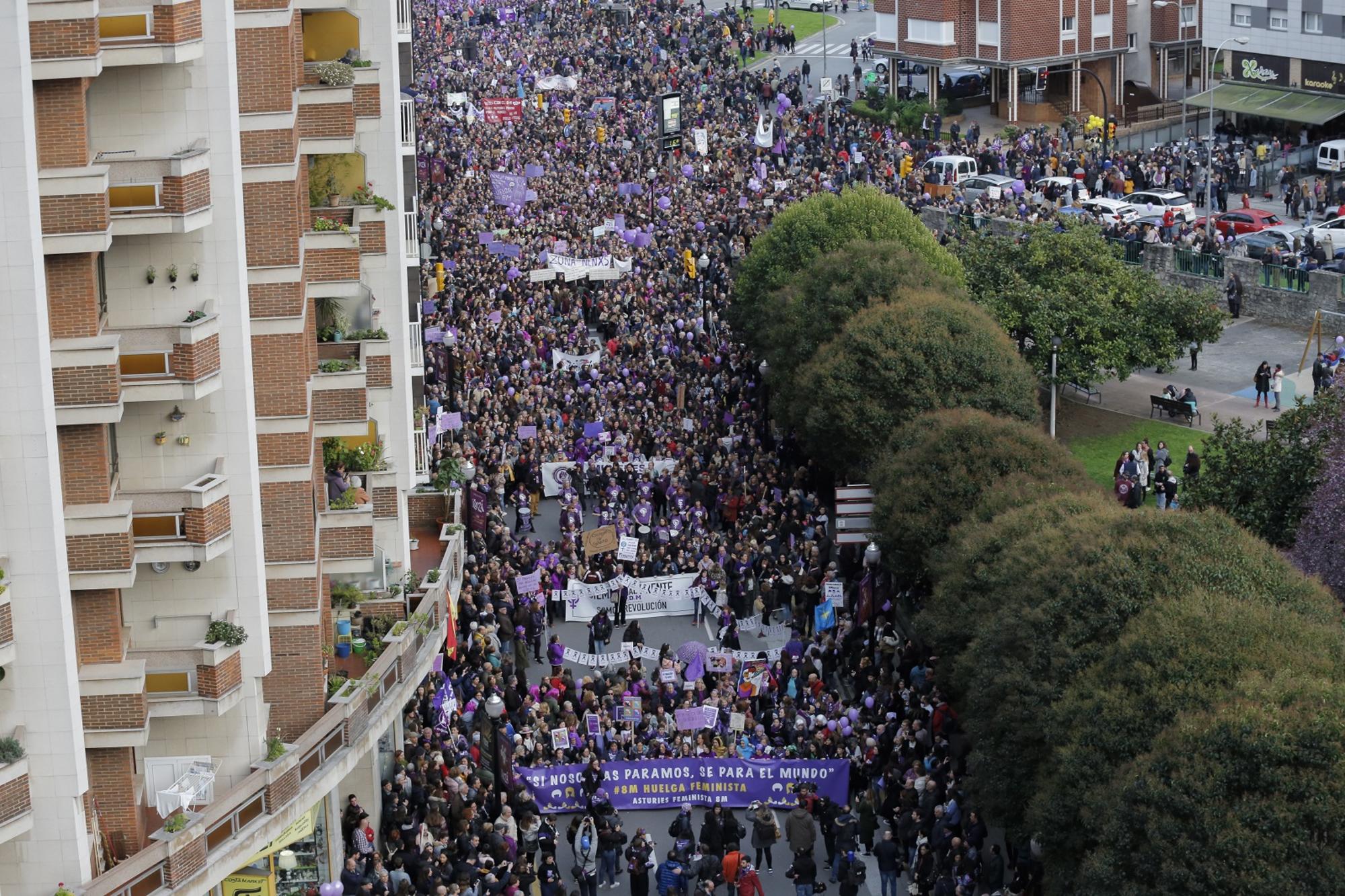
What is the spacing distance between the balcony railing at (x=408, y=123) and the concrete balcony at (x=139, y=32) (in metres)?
17.2

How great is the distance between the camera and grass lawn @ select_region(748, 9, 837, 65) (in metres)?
148

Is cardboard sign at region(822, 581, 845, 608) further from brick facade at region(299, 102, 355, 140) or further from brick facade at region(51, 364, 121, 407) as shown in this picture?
brick facade at region(51, 364, 121, 407)

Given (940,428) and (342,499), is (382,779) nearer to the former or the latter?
(342,499)

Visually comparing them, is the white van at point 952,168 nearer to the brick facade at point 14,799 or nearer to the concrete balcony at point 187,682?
the concrete balcony at point 187,682

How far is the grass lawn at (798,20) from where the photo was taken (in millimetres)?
147875

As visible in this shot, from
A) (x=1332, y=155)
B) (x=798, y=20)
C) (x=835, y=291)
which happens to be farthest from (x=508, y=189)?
(x=798, y=20)

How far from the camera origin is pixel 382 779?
45094mm

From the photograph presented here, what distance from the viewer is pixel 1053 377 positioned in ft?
226

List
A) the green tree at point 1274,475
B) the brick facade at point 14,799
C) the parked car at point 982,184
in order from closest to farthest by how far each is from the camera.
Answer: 1. the brick facade at point 14,799
2. the green tree at point 1274,475
3. the parked car at point 982,184

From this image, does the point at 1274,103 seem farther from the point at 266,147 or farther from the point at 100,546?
the point at 100,546

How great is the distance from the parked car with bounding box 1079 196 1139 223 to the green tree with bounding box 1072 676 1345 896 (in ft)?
Result: 183

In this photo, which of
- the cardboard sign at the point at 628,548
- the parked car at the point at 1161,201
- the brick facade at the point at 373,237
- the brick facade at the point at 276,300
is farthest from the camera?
the parked car at the point at 1161,201

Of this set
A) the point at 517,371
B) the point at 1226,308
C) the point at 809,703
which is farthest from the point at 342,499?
the point at 1226,308

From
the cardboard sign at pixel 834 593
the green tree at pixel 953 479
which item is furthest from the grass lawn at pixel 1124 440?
the cardboard sign at pixel 834 593
